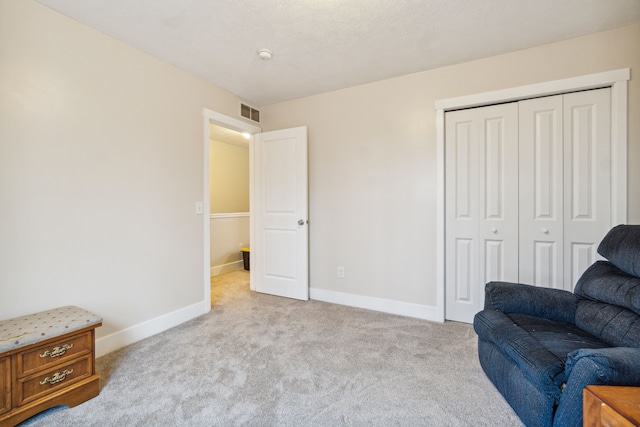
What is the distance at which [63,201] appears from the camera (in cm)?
193

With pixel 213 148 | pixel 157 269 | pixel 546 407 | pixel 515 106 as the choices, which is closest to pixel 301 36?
pixel 515 106

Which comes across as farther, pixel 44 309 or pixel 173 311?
pixel 173 311

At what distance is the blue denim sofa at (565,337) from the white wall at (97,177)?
260cm

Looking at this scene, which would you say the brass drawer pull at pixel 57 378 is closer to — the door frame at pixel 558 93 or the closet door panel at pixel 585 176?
the door frame at pixel 558 93

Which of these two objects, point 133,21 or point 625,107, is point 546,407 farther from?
point 133,21

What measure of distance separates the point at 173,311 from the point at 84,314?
97cm

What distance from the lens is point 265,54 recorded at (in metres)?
2.43

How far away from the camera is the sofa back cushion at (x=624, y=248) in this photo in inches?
56.8

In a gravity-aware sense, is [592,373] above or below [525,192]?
below

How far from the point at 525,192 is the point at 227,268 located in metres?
4.33

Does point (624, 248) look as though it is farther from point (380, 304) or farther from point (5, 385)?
point (5, 385)

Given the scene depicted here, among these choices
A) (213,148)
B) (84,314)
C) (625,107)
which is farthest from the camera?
(213,148)

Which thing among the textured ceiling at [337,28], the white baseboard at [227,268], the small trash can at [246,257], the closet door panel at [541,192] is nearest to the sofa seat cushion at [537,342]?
the closet door panel at [541,192]

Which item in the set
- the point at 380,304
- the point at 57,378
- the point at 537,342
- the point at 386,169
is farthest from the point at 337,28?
the point at 57,378
